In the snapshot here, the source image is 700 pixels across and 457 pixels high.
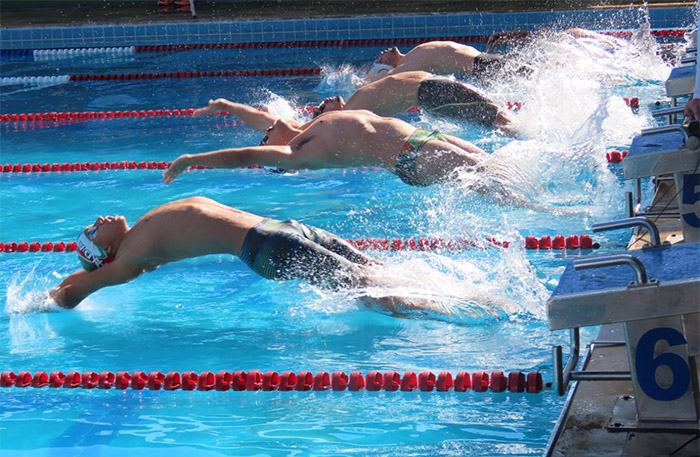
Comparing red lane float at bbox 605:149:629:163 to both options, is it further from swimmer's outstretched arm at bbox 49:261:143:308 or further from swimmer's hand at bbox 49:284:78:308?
swimmer's hand at bbox 49:284:78:308

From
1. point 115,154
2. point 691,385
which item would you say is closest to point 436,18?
point 115,154

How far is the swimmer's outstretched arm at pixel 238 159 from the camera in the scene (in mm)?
4223

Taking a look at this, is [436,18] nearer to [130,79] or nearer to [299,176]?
[130,79]

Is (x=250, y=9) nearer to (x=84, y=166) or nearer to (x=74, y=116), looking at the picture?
(x=74, y=116)

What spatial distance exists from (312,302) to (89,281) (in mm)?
996

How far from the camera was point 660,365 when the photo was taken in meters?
2.08

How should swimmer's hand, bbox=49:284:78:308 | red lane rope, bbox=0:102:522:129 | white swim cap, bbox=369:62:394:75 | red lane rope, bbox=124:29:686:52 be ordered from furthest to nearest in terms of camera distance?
red lane rope, bbox=124:29:686:52 → red lane rope, bbox=0:102:522:129 → white swim cap, bbox=369:62:394:75 → swimmer's hand, bbox=49:284:78:308

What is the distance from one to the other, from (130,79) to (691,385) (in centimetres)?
Answer: 869

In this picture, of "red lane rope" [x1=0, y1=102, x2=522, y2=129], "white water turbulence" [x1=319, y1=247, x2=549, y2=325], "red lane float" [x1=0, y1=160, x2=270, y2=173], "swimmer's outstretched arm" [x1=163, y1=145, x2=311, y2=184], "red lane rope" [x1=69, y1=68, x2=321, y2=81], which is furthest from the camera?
"red lane rope" [x1=69, y1=68, x2=321, y2=81]

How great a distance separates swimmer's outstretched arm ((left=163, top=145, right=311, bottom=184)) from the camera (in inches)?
166

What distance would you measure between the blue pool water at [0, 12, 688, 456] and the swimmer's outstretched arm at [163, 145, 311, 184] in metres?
0.57

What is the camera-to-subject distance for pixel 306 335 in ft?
12.4

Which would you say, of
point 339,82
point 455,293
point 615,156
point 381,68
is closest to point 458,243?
point 455,293

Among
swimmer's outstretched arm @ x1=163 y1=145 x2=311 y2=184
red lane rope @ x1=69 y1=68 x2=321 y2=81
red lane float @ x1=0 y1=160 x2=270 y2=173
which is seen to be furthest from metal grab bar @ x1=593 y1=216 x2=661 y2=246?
red lane rope @ x1=69 y1=68 x2=321 y2=81
